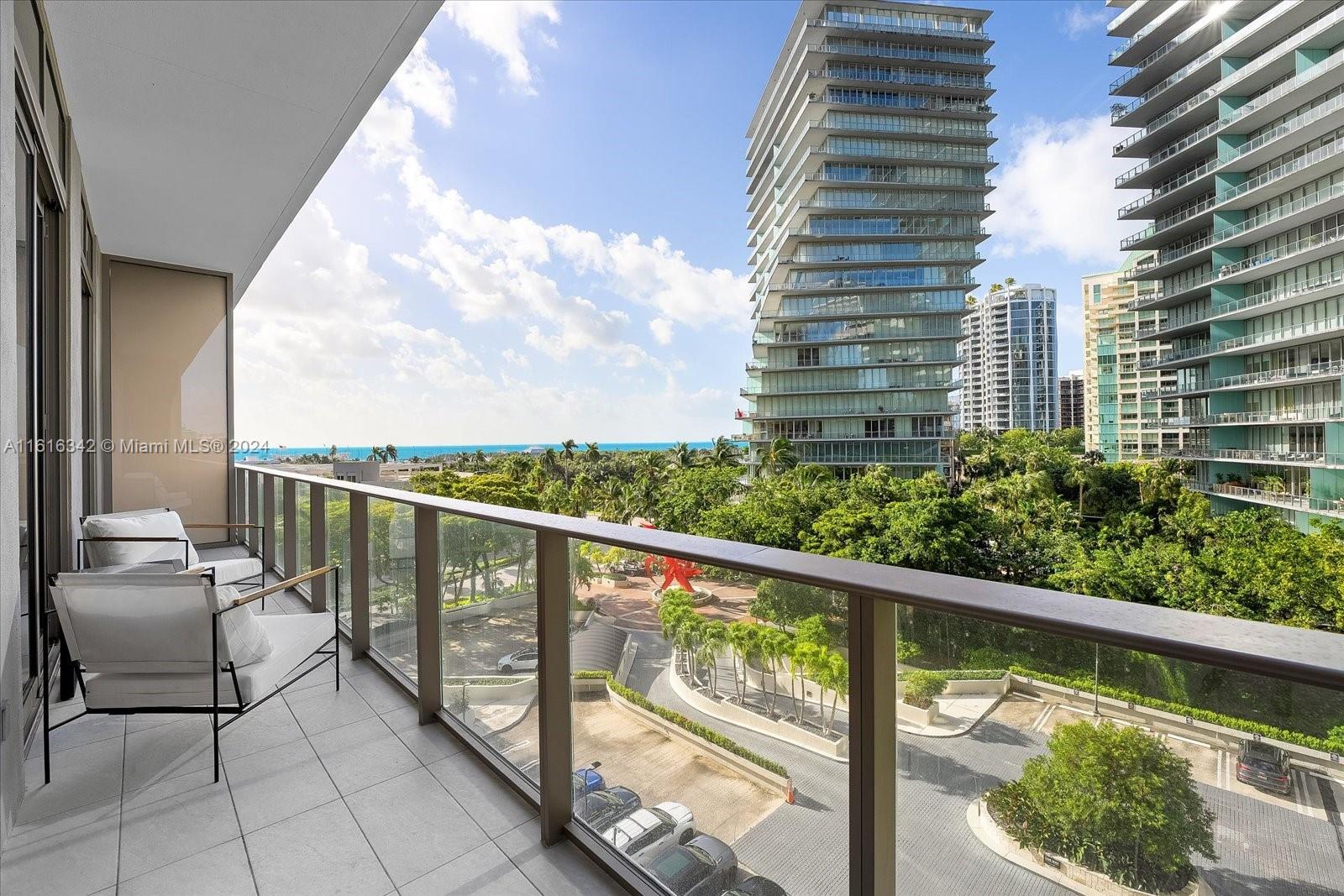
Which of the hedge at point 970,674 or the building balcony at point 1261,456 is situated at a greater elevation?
the hedge at point 970,674

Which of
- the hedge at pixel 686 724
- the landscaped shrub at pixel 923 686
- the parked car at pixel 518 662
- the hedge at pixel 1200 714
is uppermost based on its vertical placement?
the hedge at pixel 1200 714

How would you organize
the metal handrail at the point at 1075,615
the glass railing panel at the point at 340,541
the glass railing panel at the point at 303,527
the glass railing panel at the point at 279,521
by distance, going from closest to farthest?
the metal handrail at the point at 1075,615
the glass railing panel at the point at 340,541
the glass railing panel at the point at 303,527
the glass railing panel at the point at 279,521

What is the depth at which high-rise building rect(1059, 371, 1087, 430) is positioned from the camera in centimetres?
6044

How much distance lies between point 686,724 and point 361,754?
1.48m

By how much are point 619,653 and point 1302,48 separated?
131 feet

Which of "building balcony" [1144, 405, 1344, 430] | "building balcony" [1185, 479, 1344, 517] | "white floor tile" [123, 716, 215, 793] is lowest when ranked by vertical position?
"building balcony" [1185, 479, 1344, 517]

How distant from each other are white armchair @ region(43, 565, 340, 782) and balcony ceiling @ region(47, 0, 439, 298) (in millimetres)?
2480

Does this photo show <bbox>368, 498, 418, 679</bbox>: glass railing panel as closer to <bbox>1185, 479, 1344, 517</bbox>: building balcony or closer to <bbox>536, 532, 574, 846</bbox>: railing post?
<bbox>536, 532, 574, 846</bbox>: railing post

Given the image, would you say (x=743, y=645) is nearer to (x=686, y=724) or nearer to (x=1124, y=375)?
(x=686, y=724)

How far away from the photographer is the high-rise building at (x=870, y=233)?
122 feet

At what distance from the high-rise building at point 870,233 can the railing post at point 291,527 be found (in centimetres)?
3469

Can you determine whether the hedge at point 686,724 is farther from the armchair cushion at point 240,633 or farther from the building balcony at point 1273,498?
the building balcony at point 1273,498

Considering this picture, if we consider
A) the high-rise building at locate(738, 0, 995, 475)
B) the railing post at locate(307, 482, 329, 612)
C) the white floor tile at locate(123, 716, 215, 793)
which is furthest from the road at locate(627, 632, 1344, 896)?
the high-rise building at locate(738, 0, 995, 475)

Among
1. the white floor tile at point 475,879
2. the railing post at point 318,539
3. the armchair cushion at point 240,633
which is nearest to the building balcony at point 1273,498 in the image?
the white floor tile at point 475,879
